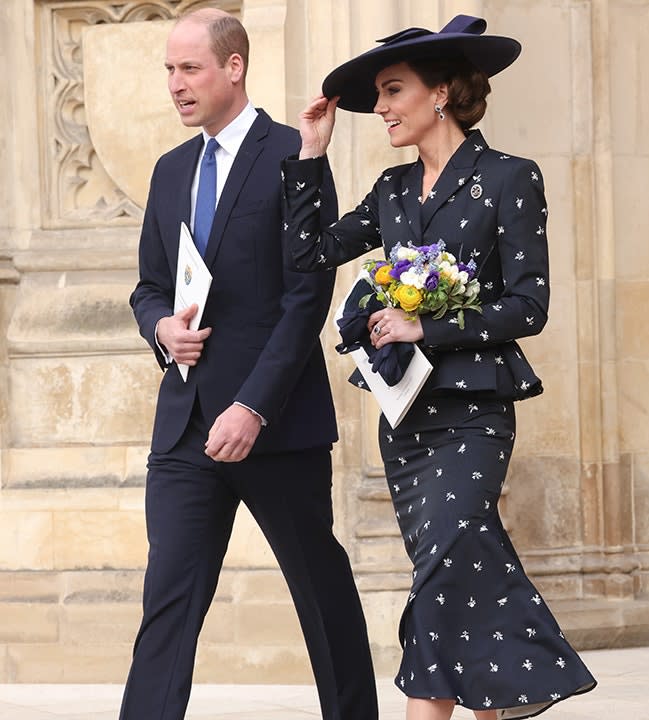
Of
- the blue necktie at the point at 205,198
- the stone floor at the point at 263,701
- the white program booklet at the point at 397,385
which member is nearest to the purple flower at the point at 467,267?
the white program booklet at the point at 397,385

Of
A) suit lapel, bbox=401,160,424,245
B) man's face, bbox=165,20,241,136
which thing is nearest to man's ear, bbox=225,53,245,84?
man's face, bbox=165,20,241,136

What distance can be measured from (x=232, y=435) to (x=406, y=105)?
924mm

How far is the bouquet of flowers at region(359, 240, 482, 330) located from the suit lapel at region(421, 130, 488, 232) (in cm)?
12

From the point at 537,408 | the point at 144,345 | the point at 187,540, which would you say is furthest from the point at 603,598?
the point at 187,540

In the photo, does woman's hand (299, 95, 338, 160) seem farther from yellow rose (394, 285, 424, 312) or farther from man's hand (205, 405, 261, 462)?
man's hand (205, 405, 261, 462)

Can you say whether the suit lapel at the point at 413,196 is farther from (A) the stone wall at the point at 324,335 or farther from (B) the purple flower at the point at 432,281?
(A) the stone wall at the point at 324,335

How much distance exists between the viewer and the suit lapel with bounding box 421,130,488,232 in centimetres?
433

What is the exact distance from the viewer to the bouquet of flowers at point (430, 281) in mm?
4191

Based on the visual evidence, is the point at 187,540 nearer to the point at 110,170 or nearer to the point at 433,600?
the point at 433,600

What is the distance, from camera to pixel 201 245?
4.67 m

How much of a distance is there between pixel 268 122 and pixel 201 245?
0.39m

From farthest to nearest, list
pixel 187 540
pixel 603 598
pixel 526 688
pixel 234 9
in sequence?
pixel 603 598 < pixel 234 9 < pixel 187 540 < pixel 526 688

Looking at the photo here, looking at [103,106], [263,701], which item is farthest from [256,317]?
[103,106]

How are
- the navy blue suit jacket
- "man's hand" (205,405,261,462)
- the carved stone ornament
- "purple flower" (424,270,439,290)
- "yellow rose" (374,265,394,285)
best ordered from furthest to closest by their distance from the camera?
1. the carved stone ornament
2. the navy blue suit jacket
3. "man's hand" (205,405,261,462)
4. "yellow rose" (374,265,394,285)
5. "purple flower" (424,270,439,290)
